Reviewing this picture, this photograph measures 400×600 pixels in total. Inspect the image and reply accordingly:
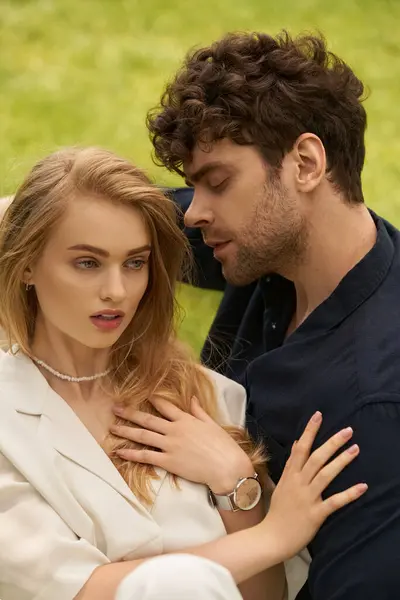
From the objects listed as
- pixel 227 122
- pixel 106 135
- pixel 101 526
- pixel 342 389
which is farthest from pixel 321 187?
pixel 106 135

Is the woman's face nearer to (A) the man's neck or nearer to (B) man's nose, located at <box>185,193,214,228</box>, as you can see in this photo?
(B) man's nose, located at <box>185,193,214,228</box>

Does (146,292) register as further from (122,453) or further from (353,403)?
(353,403)

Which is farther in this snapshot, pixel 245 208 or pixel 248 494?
pixel 245 208

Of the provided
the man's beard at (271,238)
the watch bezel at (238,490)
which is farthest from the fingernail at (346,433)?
the man's beard at (271,238)

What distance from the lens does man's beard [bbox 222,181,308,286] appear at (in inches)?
86.0

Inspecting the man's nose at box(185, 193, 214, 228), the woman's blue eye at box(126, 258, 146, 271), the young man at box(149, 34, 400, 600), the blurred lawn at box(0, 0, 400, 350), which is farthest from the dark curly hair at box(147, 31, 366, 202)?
the blurred lawn at box(0, 0, 400, 350)

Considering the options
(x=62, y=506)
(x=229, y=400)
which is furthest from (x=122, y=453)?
(x=229, y=400)

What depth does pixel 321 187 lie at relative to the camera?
7.30ft

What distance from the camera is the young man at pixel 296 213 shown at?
204cm

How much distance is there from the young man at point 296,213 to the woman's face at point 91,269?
371 millimetres

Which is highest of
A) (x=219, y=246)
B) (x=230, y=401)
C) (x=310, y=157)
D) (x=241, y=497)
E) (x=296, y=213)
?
(x=310, y=157)

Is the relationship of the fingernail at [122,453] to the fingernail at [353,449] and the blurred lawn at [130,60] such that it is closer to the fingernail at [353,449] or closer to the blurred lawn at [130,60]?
the fingernail at [353,449]

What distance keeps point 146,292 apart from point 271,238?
1.13ft

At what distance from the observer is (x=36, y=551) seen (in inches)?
69.2
